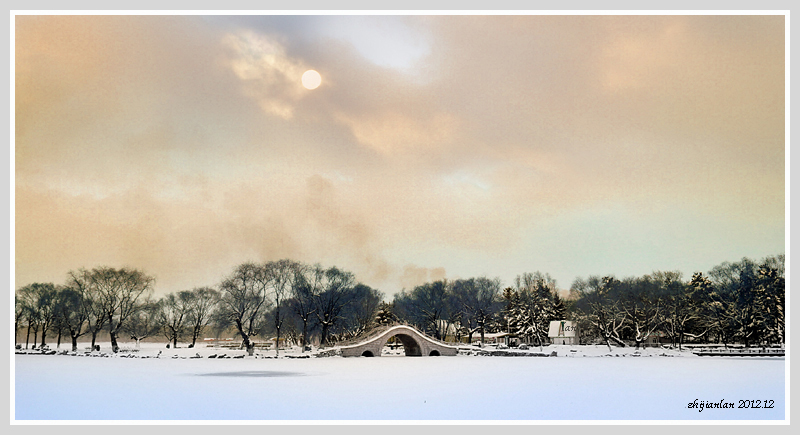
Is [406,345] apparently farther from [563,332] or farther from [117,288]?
[117,288]

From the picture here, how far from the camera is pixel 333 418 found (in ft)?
71.8

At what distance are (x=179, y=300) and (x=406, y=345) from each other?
2454cm

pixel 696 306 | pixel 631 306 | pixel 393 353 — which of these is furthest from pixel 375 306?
pixel 696 306

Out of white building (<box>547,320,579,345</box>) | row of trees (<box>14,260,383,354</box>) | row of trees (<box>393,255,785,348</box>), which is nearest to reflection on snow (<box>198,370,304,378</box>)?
row of trees (<box>14,260,383,354</box>)

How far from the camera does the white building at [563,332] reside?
77250mm

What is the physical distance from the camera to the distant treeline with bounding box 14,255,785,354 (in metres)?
58.2

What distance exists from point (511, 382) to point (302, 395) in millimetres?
12670

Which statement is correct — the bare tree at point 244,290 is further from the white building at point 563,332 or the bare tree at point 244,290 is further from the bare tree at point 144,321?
the white building at point 563,332

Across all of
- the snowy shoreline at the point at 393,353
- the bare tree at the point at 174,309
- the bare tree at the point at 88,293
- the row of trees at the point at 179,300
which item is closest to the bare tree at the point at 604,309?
the snowy shoreline at the point at 393,353

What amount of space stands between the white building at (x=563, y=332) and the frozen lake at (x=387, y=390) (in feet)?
99.3

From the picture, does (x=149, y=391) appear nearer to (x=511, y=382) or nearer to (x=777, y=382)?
(x=511, y=382)

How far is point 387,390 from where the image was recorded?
96.5 feet

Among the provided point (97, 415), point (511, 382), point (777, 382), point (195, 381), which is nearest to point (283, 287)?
point (195, 381)

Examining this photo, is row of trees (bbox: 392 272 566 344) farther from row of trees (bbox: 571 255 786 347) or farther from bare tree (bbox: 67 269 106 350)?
bare tree (bbox: 67 269 106 350)
